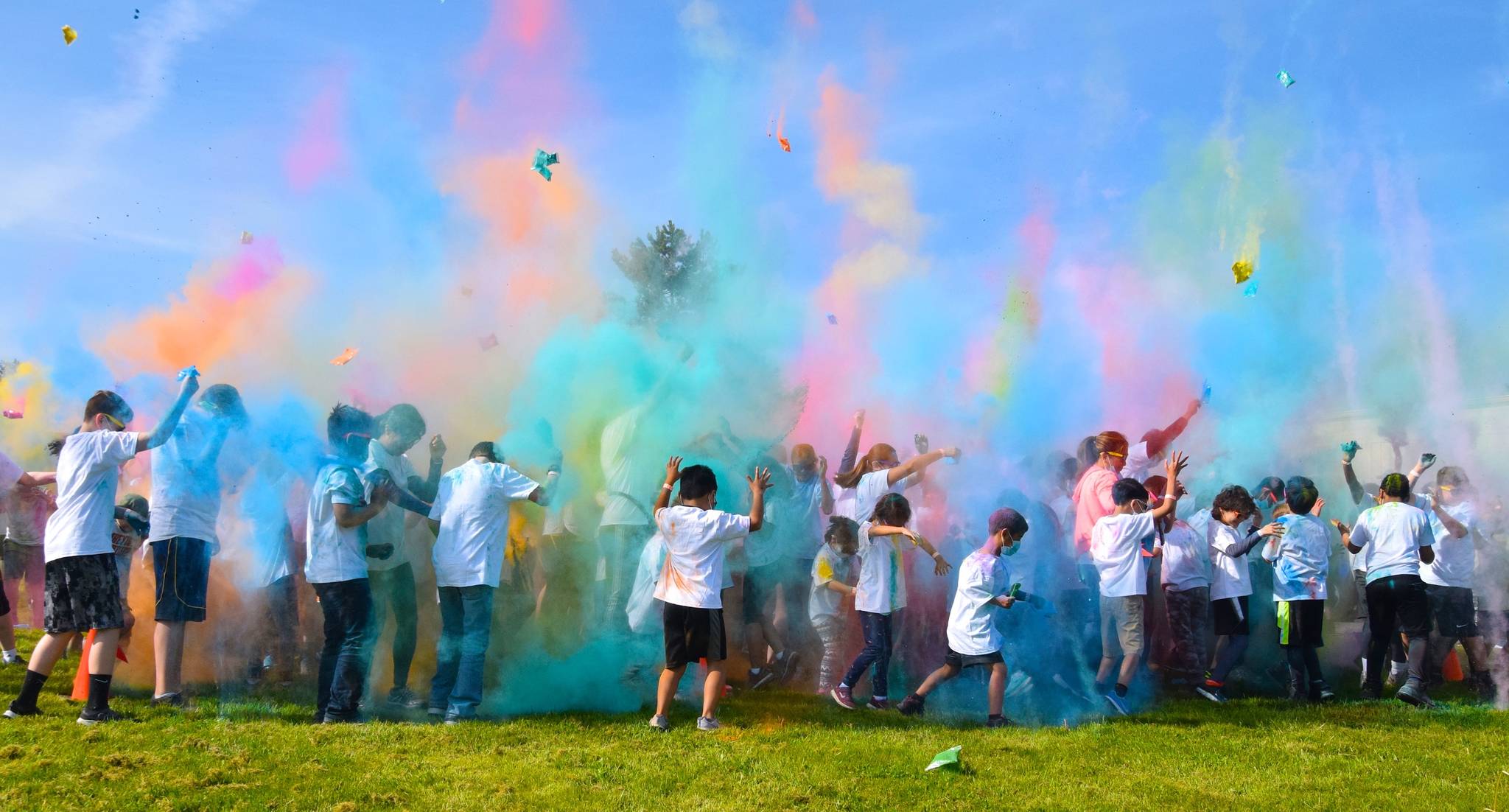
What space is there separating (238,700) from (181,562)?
2.98 feet

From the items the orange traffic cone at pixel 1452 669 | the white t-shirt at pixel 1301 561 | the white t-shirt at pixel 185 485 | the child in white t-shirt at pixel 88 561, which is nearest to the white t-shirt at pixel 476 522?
the white t-shirt at pixel 185 485

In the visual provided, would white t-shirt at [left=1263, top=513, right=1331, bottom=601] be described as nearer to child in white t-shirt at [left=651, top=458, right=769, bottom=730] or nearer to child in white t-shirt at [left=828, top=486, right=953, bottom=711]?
child in white t-shirt at [left=828, top=486, right=953, bottom=711]

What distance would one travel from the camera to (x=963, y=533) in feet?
25.8

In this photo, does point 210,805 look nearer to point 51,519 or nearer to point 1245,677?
point 51,519

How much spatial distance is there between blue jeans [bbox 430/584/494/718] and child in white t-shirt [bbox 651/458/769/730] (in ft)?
3.58

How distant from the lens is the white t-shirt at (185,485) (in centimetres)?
648

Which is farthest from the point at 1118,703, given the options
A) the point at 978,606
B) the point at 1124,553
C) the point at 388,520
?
the point at 388,520

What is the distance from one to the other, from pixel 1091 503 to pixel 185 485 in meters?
6.07

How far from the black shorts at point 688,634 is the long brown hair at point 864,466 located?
2250 mm

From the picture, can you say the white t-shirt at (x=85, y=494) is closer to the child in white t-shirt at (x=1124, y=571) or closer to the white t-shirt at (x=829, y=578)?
the white t-shirt at (x=829, y=578)

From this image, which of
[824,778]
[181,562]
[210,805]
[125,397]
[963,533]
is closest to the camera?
[210,805]

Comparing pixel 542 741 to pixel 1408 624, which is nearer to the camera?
pixel 542 741

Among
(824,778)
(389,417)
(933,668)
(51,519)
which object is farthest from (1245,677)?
(51,519)

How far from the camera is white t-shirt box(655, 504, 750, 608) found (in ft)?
20.3
